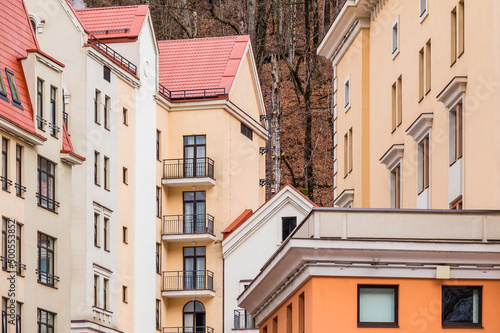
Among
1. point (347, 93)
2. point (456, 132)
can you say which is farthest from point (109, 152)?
point (456, 132)

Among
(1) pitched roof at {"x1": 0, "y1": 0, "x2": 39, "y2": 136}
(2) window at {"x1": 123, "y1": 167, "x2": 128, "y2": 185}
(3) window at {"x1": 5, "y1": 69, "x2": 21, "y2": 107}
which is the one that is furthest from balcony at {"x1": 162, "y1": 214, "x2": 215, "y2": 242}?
(3) window at {"x1": 5, "y1": 69, "x2": 21, "y2": 107}

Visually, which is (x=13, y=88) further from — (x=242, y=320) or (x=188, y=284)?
(x=242, y=320)

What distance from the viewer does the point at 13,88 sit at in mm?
61781

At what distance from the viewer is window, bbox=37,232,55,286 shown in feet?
206

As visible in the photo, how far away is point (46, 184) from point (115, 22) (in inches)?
751

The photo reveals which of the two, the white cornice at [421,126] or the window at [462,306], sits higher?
the white cornice at [421,126]

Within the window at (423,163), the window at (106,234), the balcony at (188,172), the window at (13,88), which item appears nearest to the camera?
the window at (423,163)

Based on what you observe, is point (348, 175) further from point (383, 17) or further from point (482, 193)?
point (482, 193)

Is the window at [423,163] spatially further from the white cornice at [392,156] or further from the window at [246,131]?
the window at [246,131]

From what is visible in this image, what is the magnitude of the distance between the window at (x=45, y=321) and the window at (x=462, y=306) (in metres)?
25.4

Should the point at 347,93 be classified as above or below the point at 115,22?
below

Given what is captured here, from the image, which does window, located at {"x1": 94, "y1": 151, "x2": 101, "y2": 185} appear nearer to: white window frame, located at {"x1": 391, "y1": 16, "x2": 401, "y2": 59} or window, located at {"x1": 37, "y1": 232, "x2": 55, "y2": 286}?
window, located at {"x1": 37, "y1": 232, "x2": 55, "y2": 286}

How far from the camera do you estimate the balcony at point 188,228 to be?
84188 mm

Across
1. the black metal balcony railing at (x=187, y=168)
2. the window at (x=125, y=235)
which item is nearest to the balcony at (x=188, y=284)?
the black metal balcony railing at (x=187, y=168)
